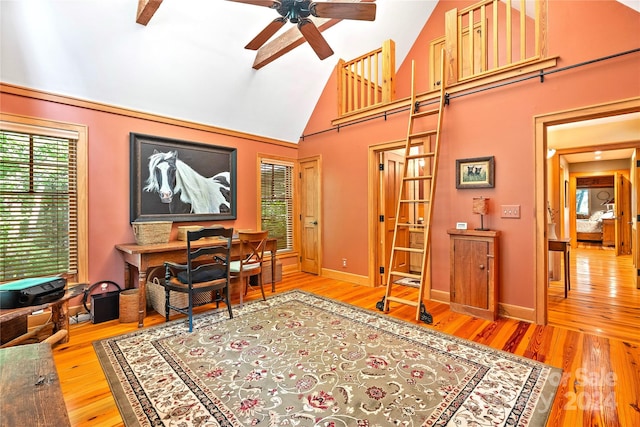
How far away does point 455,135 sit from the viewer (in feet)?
11.5

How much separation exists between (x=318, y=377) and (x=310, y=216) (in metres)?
3.40

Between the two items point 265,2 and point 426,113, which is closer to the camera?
point 265,2

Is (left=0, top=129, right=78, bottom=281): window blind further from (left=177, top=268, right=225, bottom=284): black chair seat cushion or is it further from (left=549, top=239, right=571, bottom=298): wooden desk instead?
(left=549, top=239, right=571, bottom=298): wooden desk

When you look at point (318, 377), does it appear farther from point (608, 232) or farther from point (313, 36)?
point (608, 232)

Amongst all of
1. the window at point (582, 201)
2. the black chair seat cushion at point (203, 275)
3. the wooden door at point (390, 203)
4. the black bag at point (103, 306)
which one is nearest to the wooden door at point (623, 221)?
the window at point (582, 201)

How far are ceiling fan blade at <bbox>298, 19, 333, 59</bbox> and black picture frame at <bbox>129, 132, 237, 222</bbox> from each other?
220cm

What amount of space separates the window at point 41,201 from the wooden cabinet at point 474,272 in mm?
3963

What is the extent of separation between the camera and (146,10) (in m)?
2.75

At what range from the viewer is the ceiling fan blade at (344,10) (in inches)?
89.1

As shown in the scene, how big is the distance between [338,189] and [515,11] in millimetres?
3800

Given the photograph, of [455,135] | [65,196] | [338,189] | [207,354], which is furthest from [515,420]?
[65,196]

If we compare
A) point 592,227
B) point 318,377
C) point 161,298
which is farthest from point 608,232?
point 161,298

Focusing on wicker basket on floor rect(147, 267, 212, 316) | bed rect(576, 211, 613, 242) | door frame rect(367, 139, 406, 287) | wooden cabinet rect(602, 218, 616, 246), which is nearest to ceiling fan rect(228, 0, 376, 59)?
door frame rect(367, 139, 406, 287)

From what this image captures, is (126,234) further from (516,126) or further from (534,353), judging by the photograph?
(516,126)
